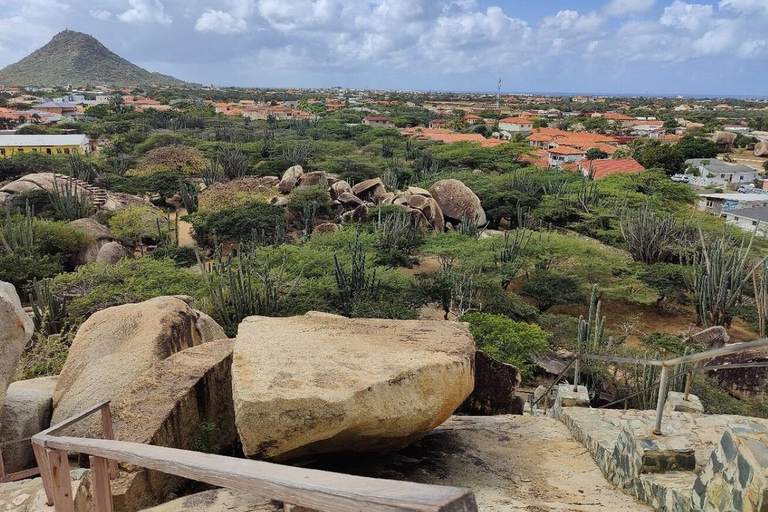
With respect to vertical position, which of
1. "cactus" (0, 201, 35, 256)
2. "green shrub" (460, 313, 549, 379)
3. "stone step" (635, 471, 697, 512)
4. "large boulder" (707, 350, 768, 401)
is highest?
"stone step" (635, 471, 697, 512)

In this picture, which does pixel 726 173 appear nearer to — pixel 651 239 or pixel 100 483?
pixel 651 239

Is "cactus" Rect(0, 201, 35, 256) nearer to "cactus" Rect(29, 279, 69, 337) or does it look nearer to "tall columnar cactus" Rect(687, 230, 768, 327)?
"cactus" Rect(29, 279, 69, 337)

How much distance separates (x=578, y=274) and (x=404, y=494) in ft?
47.7

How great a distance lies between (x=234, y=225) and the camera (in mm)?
19250

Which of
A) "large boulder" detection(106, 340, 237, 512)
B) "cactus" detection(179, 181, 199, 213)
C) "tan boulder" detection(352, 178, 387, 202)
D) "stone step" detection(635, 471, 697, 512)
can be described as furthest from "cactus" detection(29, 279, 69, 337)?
"tan boulder" detection(352, 178, 387, 202)

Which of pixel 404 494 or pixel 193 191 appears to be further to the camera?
pixel 193 191

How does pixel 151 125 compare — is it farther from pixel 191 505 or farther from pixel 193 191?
pixel 191 505

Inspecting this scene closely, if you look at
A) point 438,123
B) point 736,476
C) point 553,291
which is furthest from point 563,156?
point 736,476

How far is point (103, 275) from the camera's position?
12258mm

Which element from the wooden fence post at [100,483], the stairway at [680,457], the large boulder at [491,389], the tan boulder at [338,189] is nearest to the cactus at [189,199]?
the tan boulder at [338,189]

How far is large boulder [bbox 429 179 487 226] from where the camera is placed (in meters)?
22.1

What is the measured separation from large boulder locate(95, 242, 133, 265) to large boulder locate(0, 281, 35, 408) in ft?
39.3

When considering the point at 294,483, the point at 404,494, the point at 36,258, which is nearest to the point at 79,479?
the point at 294,483

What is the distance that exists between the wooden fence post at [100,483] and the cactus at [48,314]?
862 centimetres
